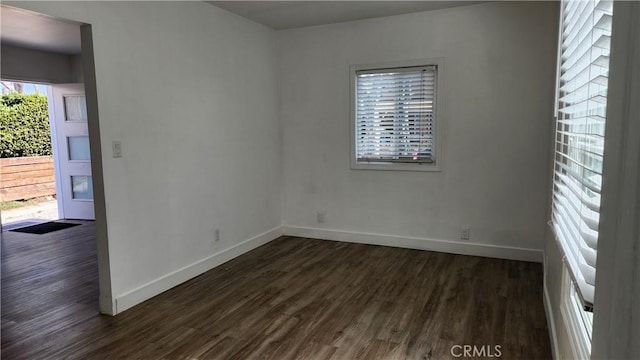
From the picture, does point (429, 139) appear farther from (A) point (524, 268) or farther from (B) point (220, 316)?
(B) point (220, 316)

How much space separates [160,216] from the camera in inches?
134

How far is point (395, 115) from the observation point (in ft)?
14.7

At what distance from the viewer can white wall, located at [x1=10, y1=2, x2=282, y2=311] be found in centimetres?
298

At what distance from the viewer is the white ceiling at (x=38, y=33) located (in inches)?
154

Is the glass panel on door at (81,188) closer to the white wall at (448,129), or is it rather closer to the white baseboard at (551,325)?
the white wall at (448,129)

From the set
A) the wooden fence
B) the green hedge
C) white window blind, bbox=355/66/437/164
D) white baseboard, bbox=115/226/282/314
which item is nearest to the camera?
white baseboard, bbox=115/226/282/314

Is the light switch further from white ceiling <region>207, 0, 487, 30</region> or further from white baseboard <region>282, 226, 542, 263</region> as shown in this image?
white baseboard <region>282, 226, 542, 263</region>

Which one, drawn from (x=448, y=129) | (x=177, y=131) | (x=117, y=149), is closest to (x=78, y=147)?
(x=177, y=131)

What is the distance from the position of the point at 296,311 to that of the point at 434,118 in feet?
8.01

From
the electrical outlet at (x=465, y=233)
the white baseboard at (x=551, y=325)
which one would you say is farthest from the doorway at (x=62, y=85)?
the white baseboard at (x=551, y=325)

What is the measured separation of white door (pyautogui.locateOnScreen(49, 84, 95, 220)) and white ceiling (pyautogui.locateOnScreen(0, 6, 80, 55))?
701 mm

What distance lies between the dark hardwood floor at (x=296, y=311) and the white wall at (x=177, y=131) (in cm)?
32

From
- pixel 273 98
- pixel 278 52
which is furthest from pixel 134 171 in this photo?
pixel 278 52

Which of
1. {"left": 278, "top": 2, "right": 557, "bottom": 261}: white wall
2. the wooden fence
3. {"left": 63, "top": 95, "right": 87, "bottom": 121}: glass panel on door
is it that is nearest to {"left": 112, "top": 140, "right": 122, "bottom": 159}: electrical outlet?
{"left": 278, "top": 2, "right": 557, "bottom": 261}: white wall
